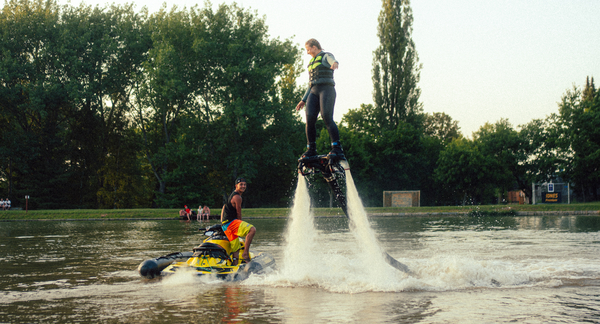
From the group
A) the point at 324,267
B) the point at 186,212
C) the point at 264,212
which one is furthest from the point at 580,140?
the point at 324,267

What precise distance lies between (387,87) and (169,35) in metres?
26.1

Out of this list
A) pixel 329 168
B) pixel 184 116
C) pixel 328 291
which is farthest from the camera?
pixel 184 116

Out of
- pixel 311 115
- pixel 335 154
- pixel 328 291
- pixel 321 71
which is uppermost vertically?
pixel 321 71

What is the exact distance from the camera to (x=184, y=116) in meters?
60.6

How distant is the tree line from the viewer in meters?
57.1

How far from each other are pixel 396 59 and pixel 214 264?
5354 centimetres

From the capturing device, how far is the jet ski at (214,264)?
12898 millimetres

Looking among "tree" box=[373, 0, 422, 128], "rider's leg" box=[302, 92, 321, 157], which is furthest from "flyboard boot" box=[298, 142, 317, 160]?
"tree" box=[373, 0, 422, 128]

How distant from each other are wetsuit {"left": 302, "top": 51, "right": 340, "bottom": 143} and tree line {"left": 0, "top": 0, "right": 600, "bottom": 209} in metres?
45.2

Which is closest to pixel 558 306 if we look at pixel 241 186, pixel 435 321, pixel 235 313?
pixel 435 321

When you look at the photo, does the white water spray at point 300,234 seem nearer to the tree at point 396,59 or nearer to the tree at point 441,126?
the tree at point 396,59

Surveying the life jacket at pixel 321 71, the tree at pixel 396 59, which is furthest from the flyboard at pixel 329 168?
the tree at pixel 396 59

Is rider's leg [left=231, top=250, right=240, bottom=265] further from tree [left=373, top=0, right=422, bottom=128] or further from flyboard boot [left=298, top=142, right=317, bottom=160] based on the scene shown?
tree [left=373, top=0, right=422, bottom=128]

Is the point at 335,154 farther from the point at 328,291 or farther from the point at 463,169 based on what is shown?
the point at 463,169
